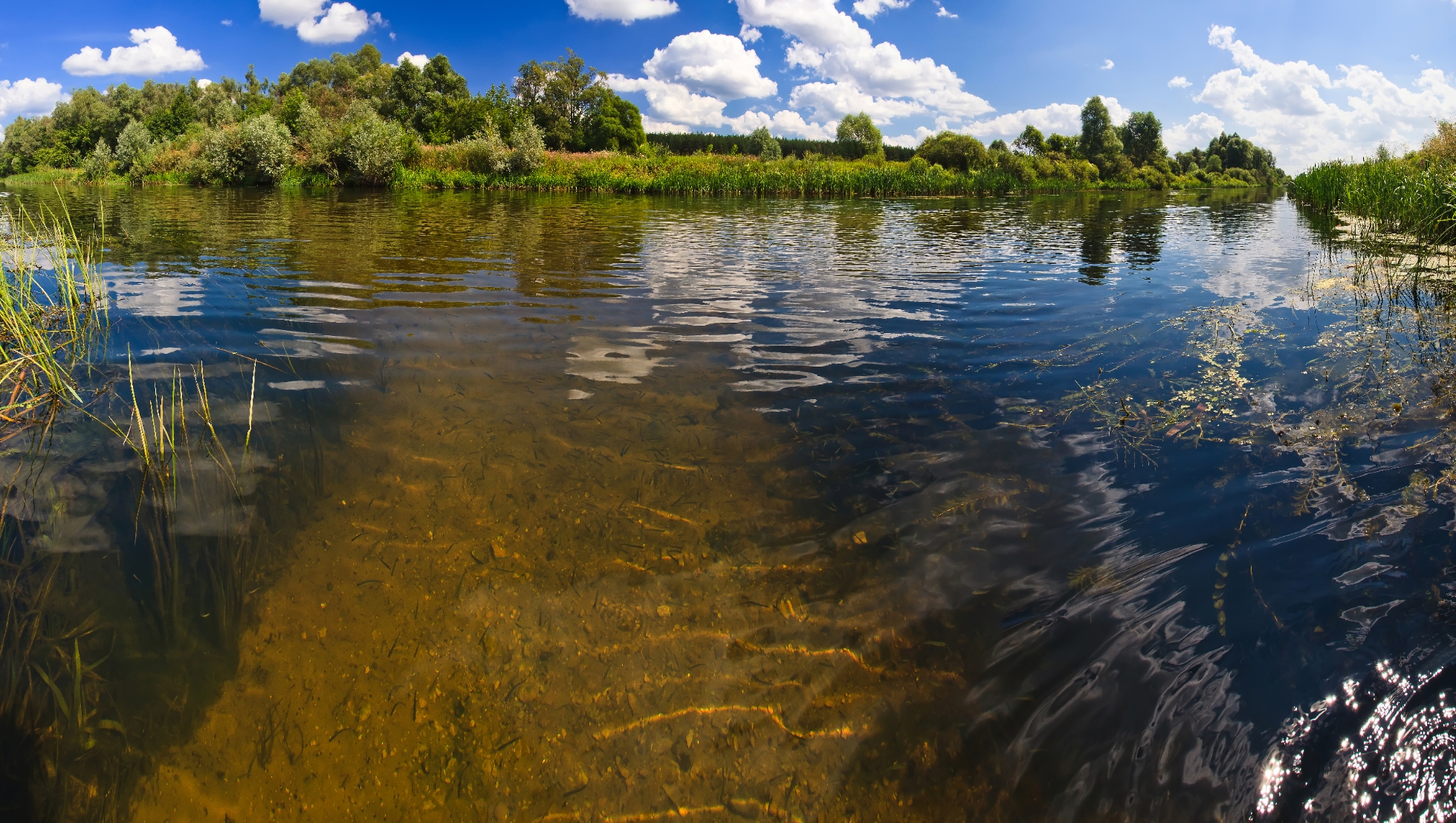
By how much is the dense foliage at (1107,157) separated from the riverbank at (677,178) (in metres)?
8.60

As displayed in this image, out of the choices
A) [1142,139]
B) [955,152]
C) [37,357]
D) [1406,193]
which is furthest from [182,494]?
[1142,139]

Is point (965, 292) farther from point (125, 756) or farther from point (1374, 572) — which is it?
point (125, 756)

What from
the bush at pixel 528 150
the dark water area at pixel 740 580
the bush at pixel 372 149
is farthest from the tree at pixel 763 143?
the dark water area at pixel 740 580

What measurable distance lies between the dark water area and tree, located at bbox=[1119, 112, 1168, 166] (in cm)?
7769

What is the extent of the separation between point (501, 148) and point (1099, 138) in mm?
58519

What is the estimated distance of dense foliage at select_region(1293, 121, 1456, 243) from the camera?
897 cm

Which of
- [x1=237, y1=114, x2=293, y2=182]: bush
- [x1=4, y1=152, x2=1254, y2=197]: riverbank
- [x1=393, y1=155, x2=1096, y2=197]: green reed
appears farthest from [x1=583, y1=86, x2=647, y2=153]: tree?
[x1=237, y1=114, x2=293, y2=182]: bush

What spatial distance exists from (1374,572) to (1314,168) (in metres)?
33.9

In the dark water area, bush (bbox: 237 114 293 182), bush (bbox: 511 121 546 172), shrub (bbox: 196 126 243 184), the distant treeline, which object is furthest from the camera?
the distant treeline

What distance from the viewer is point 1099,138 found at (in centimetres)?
6300

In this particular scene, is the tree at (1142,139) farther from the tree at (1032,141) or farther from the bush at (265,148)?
the bush at (265,148)

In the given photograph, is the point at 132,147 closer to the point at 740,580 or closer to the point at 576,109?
the point at 576,109

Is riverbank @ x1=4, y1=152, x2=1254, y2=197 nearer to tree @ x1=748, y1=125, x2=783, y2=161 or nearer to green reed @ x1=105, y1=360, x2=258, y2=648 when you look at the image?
tree @ x1=748, y1=125, x2=783, y2=161

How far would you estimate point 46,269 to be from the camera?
25.8 feet
